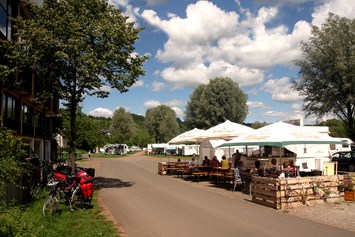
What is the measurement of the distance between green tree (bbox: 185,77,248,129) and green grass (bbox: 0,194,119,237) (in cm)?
5276

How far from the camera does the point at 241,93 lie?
65.4 meters

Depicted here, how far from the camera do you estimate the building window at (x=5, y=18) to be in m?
16.5

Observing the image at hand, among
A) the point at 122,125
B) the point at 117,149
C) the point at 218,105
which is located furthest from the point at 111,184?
the point at 122,125

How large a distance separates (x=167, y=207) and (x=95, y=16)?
887cm

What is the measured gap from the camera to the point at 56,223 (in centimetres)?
909

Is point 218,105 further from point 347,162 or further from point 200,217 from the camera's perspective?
point 200,217

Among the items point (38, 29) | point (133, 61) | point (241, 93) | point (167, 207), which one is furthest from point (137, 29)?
point (241, 93)

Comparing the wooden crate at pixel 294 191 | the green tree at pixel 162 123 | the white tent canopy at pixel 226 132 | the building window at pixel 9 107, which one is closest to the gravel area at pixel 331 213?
the wooden crate at pixel 294 191

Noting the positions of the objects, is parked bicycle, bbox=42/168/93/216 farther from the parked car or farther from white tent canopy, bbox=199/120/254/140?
the parked car

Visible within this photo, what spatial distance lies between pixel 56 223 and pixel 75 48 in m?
7.28

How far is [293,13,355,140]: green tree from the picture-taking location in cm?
3045

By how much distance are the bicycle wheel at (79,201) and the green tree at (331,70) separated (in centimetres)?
2528

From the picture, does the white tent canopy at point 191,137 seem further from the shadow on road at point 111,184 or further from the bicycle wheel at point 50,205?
the bicycle wheel at point 50,205

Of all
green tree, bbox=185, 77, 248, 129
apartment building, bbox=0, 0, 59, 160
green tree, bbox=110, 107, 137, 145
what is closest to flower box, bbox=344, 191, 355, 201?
apartment building, bbox=0, 0, 59, 160
